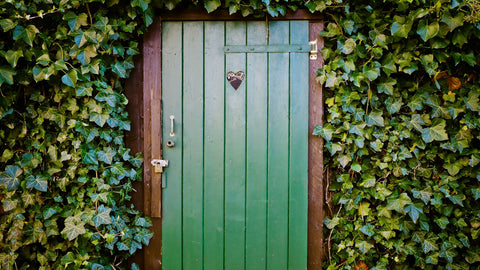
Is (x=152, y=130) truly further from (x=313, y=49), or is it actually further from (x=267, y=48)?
(x=313, y=49)

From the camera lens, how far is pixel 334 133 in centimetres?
189

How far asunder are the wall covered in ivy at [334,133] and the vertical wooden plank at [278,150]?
24 cm

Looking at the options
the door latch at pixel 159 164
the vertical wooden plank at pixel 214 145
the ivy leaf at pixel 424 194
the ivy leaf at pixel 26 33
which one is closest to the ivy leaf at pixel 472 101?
the ivy leaf at pixel 424 194

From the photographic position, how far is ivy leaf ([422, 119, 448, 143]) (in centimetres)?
182

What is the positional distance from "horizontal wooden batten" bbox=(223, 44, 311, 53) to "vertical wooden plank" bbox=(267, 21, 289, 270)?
0.03 m

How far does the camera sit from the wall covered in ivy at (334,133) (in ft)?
5.82

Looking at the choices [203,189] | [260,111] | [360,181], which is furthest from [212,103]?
[360,181]

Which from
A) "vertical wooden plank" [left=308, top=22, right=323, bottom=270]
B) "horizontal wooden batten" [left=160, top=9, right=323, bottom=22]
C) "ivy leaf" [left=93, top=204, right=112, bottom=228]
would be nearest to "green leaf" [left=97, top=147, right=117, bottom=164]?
"ivy leaf" [left=93, top=204, right=112, bottom=228]

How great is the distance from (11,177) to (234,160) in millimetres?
1405

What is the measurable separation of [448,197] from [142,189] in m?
2.08

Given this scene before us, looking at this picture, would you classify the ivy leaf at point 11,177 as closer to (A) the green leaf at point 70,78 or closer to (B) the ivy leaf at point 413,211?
(A) the green leaf at point 70,78

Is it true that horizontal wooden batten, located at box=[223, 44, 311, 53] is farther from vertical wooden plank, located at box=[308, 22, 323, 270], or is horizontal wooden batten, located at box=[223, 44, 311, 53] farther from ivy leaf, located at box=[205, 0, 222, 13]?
ivy leaf, located at box=[205, 0, 222, 13]

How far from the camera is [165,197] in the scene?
1962mm

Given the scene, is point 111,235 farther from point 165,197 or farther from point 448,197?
point 448,197
